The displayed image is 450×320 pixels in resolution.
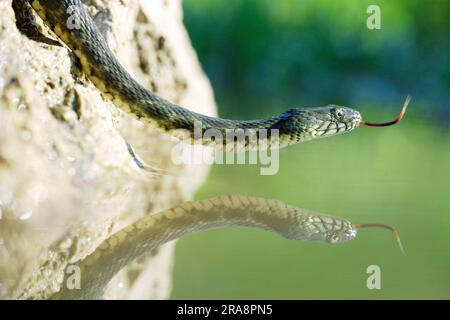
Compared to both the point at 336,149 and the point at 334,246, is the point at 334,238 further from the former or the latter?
the point at 336,149

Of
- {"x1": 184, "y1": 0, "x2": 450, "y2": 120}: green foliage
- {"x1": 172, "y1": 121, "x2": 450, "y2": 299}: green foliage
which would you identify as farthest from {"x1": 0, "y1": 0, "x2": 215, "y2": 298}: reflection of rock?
{"x1": 184, "y1": 0, "x2": 450, "y2": 120}: green foliage

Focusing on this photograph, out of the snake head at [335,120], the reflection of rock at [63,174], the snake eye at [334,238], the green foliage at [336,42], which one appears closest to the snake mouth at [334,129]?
the snake head at [335,120]

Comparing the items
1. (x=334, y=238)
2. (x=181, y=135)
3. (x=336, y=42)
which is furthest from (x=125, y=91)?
(x=336, y=42)

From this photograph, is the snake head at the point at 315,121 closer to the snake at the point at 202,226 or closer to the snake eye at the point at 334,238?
the snake at the point at 202,226

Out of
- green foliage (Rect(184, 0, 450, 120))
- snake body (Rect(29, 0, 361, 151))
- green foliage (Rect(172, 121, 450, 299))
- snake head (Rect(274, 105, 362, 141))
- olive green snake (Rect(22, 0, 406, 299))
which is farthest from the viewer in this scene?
green foliage (Rect(184, 0, 450, 120))

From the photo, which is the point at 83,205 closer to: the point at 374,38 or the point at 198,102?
the point at 198,102

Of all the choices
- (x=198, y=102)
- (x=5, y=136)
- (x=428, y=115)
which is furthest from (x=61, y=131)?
(x=428, y=115)

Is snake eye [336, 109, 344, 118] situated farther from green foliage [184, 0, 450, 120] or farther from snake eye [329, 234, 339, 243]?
green foliage [184, 0, 450, 120]
